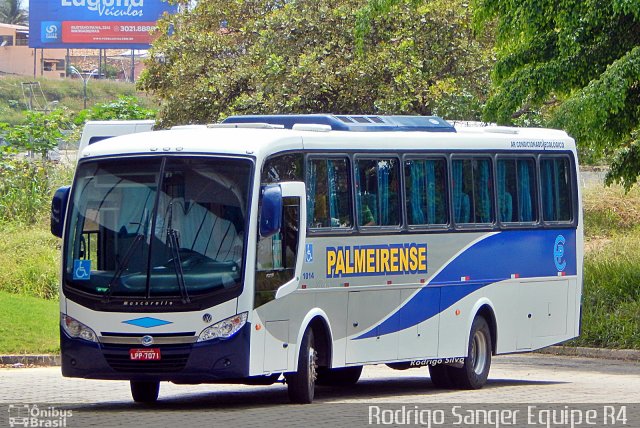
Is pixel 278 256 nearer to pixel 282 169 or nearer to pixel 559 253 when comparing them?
pixel 282 169

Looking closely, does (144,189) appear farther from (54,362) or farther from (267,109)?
(267,109)

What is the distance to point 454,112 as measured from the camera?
98.3ft

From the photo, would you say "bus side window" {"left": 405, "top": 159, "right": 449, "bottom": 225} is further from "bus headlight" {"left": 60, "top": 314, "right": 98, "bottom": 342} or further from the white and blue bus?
"bus headlight" {"left": 60, "top": 314, "right": 98, "bottom": 342}

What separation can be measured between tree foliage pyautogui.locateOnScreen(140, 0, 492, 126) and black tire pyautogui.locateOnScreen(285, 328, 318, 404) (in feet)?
51.4

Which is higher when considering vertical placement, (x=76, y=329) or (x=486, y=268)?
(x=486, y=268)

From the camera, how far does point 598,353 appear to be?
73.8 feet

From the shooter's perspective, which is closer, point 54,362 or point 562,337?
point 562,337

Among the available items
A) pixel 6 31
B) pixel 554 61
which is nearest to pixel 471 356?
pixel 554 61

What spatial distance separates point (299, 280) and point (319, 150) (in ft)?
5.25

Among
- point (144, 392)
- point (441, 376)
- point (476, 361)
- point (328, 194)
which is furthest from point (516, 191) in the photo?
point (144, 392)

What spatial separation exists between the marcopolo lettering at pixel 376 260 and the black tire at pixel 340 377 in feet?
6.49

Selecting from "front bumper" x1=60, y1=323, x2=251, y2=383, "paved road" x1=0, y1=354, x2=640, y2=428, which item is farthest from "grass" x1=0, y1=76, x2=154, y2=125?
"front bumper" x1=60, y1=323, x2=251, y2=383

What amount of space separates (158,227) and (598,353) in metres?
11.2

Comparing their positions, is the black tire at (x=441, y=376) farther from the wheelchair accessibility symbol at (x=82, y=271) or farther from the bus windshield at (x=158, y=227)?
the wheelchair accessibility symbol at (x=82, y=271)
